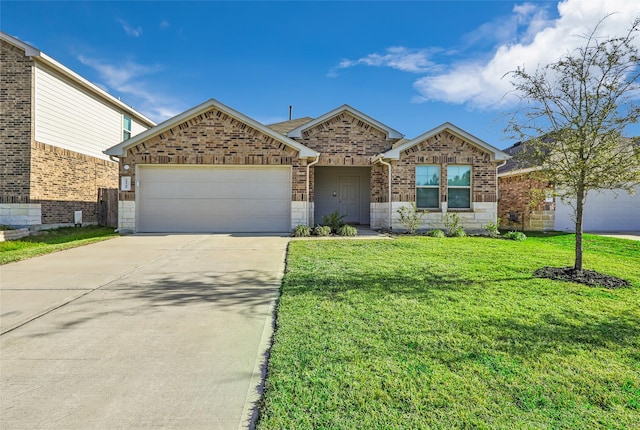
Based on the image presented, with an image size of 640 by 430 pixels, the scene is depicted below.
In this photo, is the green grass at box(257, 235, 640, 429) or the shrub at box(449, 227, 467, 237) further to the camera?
the shrub at box(449, 227, 467, 237)

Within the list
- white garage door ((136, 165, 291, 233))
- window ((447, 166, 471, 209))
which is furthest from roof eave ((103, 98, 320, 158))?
window ((447, 166, 471, 209))

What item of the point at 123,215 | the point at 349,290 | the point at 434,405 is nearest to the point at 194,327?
the point at 349,290

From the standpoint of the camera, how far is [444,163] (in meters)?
13.1

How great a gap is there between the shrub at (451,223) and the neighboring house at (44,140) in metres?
14.7

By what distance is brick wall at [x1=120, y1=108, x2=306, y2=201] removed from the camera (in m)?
12.2

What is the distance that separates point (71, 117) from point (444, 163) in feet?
49.0

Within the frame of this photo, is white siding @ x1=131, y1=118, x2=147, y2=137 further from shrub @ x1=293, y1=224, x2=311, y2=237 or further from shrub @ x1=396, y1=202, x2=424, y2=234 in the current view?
shrub @ x1=396, y1=202, x2=424, y2=234

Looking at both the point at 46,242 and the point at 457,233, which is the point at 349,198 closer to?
the point at 457,233

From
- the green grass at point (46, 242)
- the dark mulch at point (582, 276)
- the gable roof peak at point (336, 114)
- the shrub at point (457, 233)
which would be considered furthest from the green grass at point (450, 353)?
the gable roof peak at point (336, 114)

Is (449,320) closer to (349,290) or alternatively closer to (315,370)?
(349,290)

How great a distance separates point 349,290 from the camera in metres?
5.04

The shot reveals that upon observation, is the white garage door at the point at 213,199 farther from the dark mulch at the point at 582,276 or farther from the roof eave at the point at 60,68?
the dark mulch at the point at 582,276

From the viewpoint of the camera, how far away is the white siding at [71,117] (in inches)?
485

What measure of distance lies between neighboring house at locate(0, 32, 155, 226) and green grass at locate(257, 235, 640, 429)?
11611 millimetres
